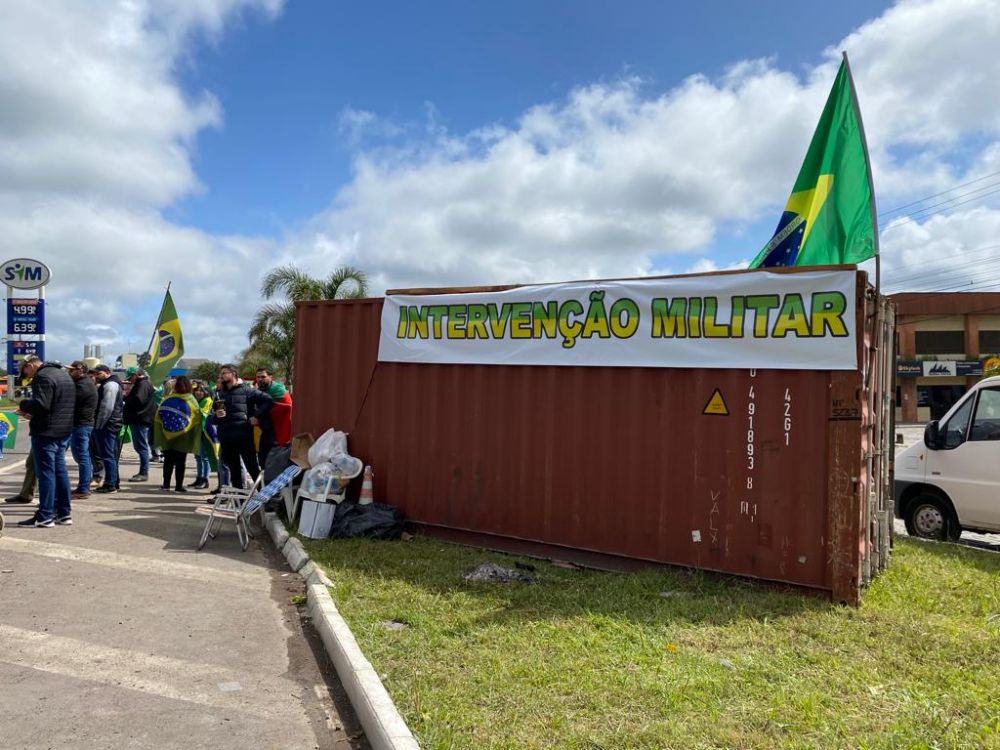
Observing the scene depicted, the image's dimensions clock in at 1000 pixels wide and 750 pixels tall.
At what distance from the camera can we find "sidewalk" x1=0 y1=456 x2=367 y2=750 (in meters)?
3.65

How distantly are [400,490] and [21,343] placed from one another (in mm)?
14100

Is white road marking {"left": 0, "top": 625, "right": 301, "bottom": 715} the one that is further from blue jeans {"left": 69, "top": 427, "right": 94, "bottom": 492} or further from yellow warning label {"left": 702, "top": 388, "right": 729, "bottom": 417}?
blue jeans {"left": 69, "top": 427, "right": 94, "bottom": 492}

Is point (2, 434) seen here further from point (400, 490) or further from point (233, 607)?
point (233, 607)

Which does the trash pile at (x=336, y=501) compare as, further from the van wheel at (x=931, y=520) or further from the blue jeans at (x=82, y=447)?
the van wheel at (x=931, y=520)

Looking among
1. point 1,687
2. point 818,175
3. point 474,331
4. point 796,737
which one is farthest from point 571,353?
point 1,687

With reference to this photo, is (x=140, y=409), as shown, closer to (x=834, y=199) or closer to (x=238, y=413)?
(x=238, y=413)

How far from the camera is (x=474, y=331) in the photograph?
7.71m

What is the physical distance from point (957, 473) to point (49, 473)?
32.6 ft

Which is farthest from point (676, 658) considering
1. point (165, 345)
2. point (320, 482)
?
point (165, 345)

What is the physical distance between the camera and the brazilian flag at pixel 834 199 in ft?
23.1

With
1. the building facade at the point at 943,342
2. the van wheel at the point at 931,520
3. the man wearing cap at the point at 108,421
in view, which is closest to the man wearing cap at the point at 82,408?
the man wearing cap at the point at 108,421

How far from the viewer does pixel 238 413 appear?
32.0ft

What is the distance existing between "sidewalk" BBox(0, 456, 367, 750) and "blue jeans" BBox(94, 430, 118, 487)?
2.95 meters

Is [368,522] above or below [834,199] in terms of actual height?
below
